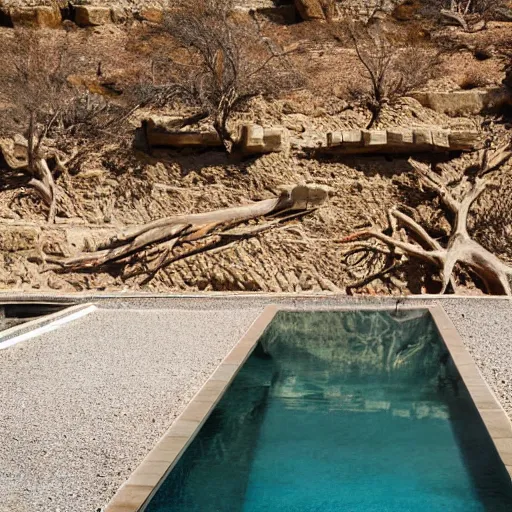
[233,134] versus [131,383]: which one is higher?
[233,134]

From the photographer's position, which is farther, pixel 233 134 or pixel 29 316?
pixel 233 134

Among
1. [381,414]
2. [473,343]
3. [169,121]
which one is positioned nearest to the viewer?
[381,414]

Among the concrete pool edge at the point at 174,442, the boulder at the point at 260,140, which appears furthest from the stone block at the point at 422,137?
the concrete pool edge at the point at 174,442

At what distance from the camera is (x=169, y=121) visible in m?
16.5

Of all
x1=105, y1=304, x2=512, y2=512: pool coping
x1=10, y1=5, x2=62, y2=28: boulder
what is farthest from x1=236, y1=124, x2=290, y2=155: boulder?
x1=10, y1=5, x2=62, y2=28: boulder

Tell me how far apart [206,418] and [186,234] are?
8.78 meters

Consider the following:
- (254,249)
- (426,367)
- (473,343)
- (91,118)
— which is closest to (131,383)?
(426,367)

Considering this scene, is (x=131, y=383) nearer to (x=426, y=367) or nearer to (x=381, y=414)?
(x=381, y=414)

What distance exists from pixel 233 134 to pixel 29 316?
679 cm

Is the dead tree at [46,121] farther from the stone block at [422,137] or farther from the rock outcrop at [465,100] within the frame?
the rock outcrop at [465,100]

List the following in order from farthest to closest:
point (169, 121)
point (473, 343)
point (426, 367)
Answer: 1. point (169, 121)
2. point (473, 343)
3. point (426, 367)

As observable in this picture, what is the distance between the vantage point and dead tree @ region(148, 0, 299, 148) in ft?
53.5

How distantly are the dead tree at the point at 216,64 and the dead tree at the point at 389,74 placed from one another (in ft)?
6.43

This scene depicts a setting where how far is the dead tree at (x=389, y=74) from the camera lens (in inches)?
656
